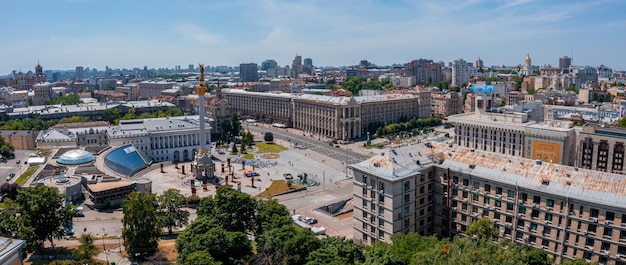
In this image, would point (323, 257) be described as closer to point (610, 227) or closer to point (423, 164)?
point (423, 164)

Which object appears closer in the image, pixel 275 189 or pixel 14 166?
pixel 275 189

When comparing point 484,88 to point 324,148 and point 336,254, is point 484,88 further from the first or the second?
point 336,254

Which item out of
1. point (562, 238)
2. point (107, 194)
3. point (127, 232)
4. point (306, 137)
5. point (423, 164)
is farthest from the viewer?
point (306, 137)

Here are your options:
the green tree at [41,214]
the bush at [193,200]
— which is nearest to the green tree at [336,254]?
the green tree at [41,214]

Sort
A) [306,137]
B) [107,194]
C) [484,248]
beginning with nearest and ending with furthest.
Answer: [484,248]
[107,194]
[306,137]

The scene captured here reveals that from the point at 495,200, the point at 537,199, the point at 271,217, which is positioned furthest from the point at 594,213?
the point at 271,217

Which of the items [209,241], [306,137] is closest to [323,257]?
[209,241]

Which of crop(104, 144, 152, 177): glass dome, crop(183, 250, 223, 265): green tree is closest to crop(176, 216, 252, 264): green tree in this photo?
crop(183, 250, 223, 265): green tree
